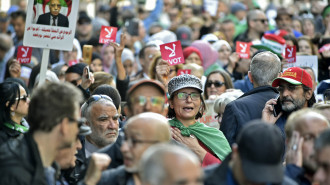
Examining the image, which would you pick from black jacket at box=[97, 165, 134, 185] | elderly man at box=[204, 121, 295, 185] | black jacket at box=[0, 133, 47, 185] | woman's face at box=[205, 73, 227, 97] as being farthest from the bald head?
woman's face at box=[205, 73, 227, 97]

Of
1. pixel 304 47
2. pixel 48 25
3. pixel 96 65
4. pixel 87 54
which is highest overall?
pixel 48 25

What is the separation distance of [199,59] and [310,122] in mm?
6275

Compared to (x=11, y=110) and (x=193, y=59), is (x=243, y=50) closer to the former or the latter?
(x=193, y=59)

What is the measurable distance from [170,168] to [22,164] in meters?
1.28

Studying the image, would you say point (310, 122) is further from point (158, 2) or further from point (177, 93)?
point (158, 2)

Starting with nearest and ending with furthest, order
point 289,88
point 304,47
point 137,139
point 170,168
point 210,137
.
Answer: point 170,168, point 137,139, point 210,137, point 289,88, point 304,47

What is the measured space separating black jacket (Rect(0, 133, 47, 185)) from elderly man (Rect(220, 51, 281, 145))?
3.07 meters

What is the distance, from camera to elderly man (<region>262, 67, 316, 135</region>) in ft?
24.2

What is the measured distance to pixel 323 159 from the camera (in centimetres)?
469

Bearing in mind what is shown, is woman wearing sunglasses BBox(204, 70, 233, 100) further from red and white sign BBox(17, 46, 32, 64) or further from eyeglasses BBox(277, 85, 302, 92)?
red and white sign BBox(17, 46, 32, 64)

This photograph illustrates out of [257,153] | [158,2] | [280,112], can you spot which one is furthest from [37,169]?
[158,2]

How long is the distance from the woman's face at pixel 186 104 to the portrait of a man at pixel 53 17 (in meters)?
1.84

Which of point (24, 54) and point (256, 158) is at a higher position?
point (256, 158)

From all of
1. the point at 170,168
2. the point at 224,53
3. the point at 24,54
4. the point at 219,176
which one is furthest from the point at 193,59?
the point at 170,168
